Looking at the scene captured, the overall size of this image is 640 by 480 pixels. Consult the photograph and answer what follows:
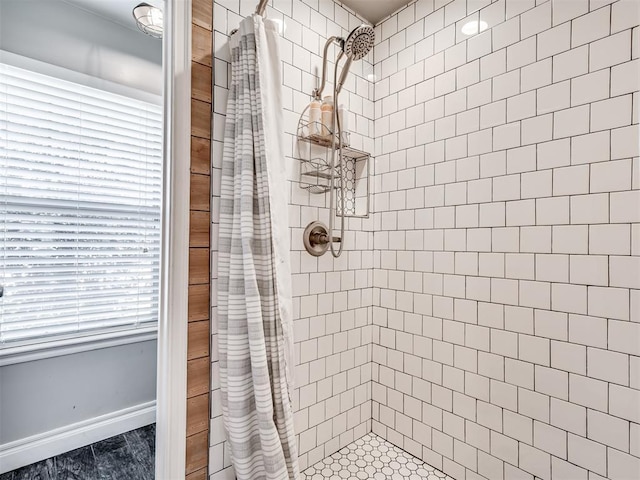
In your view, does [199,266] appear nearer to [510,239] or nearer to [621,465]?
[510,239]

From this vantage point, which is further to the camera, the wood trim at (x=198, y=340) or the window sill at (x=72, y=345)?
the window sill at (x=72, y=345)

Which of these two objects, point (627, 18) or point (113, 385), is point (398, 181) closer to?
point (627, 18)

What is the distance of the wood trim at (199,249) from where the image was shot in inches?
42.9

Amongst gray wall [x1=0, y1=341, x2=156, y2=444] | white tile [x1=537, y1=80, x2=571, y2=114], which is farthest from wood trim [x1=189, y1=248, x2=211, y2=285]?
gray wall [x1=0, y1=341, x2=156, y2=444]

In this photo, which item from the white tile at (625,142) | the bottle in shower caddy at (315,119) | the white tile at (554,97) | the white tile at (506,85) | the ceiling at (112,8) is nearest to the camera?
the white tile at (625,142)

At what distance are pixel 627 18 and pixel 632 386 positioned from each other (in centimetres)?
109

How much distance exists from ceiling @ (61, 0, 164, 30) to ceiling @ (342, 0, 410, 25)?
116 cm

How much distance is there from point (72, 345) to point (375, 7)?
2463 mm

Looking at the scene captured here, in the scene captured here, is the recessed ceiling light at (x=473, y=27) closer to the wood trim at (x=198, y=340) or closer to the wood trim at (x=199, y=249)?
the wood trim at (x=199, y=249)

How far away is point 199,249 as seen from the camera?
1109 millimetres

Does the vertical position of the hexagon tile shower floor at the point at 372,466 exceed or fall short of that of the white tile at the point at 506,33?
it falls short

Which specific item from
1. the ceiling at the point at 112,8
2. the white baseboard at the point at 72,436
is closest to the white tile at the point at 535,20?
the ceiling at the point at 112,8

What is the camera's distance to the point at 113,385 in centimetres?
202

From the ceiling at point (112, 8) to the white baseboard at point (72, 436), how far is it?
7.91 feet
